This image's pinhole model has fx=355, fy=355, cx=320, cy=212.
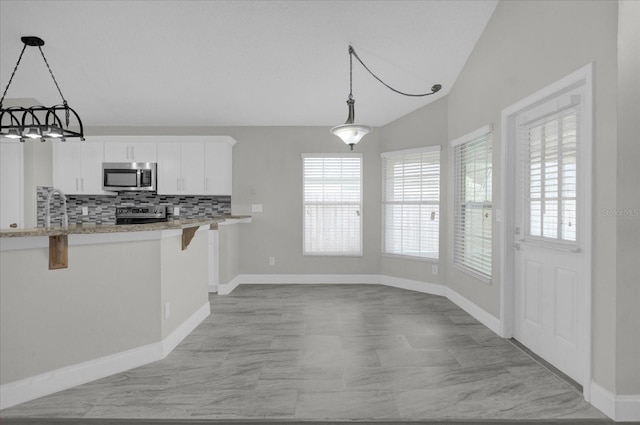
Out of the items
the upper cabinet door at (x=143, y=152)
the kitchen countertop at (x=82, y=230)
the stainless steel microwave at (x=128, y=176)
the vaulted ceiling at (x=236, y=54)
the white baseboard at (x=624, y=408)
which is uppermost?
the vaulted ceiling at (x=236, y=54)

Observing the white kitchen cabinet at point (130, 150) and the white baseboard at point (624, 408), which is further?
the white kitchen cabinet at point (130, 150)

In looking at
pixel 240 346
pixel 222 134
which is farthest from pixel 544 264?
pixel 222 134

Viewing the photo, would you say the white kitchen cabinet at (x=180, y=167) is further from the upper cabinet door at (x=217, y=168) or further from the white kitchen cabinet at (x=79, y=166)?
the white kitchen cabinet at (x=79, y=166)

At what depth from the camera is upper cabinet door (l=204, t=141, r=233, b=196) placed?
531cm

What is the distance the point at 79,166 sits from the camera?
17.5ft

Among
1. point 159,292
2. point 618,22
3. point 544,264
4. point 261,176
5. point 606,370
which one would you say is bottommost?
point 606,370

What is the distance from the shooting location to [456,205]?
4504mm

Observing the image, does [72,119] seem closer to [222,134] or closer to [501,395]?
[222,134]

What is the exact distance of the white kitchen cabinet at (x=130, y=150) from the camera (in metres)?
5.28

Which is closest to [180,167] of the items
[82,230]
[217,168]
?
[217,168]

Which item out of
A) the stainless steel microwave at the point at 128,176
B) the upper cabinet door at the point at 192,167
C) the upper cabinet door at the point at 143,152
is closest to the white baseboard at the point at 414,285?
the upper cabinet door at the point at 192,167

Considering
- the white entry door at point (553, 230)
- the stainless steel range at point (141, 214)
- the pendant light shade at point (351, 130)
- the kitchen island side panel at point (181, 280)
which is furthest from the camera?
the stainless steel range at point (141, 214)

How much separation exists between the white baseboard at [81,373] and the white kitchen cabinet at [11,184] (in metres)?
3.76

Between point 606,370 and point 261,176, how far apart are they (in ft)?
15.2
